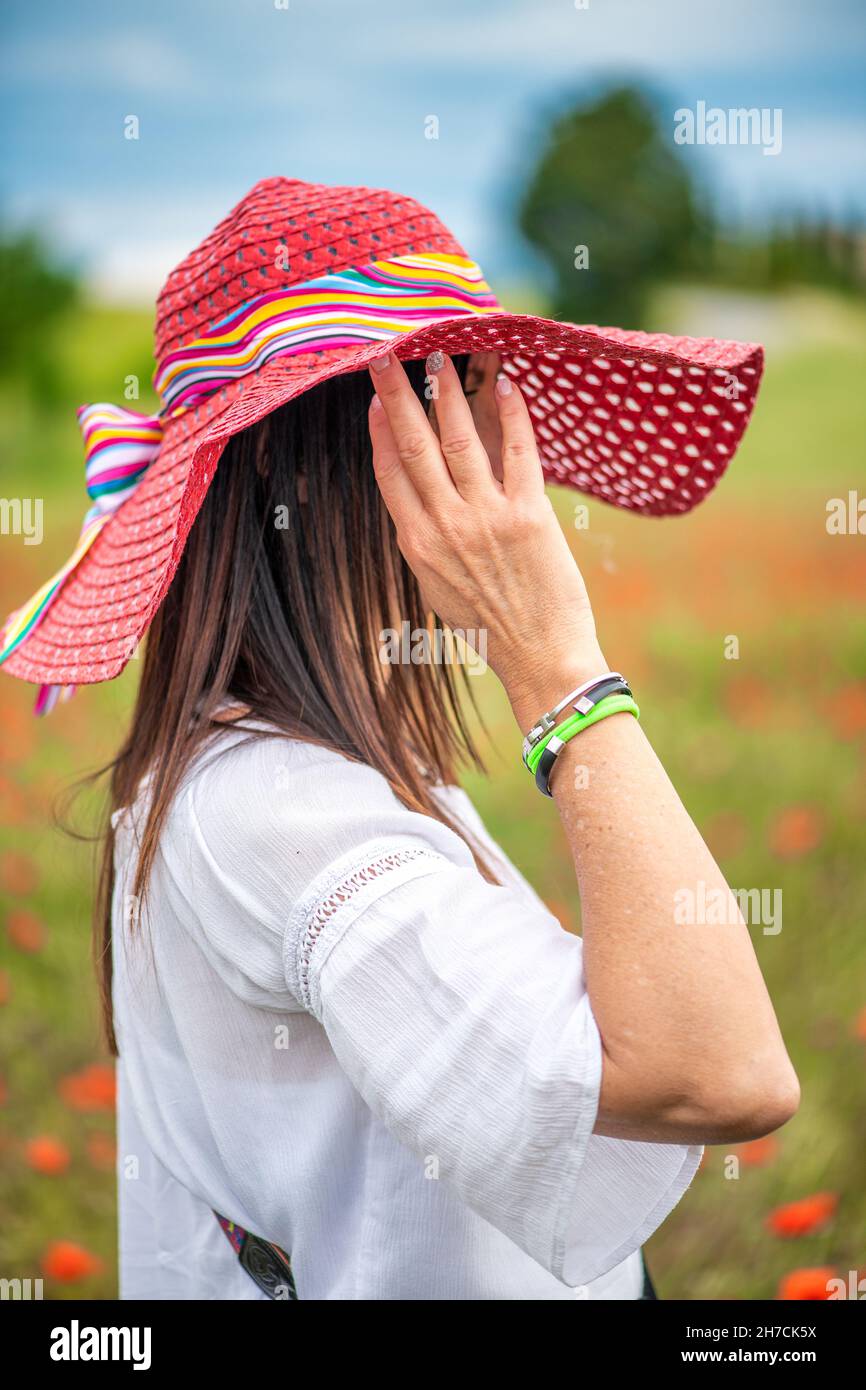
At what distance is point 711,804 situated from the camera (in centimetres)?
366

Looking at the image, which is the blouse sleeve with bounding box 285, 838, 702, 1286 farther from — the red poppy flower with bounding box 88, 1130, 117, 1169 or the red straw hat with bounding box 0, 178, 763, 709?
the red poppy flower with bounding box 88, 1130, 117, 1169

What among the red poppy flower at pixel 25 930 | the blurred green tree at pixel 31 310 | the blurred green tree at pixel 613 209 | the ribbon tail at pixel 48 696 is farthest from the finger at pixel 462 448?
the blurred green tree at pixel 613 209

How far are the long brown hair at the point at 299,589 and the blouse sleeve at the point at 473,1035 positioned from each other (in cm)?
22

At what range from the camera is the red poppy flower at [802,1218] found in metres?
2.17

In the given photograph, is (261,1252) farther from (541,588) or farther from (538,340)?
(538,340)

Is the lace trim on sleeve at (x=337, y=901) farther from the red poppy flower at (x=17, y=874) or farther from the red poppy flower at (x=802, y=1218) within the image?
the red poppy flower at (x=17, y=874)

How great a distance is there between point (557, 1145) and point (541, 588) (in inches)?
17.6

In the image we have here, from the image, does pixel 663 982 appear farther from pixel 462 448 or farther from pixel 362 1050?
pixel 462 448

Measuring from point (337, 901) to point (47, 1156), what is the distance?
1850 millimetres

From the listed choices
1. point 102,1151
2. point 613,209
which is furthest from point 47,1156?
point 613,209

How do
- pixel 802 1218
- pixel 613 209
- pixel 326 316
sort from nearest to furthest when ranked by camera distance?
pixel 326 316
pixel 802 1218
pixel 613 209

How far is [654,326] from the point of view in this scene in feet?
36.2

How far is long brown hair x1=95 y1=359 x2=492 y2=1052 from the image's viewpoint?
1158mm

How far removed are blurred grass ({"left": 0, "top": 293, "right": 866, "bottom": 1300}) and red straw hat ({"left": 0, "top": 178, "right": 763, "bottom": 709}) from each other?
0.32 meters
